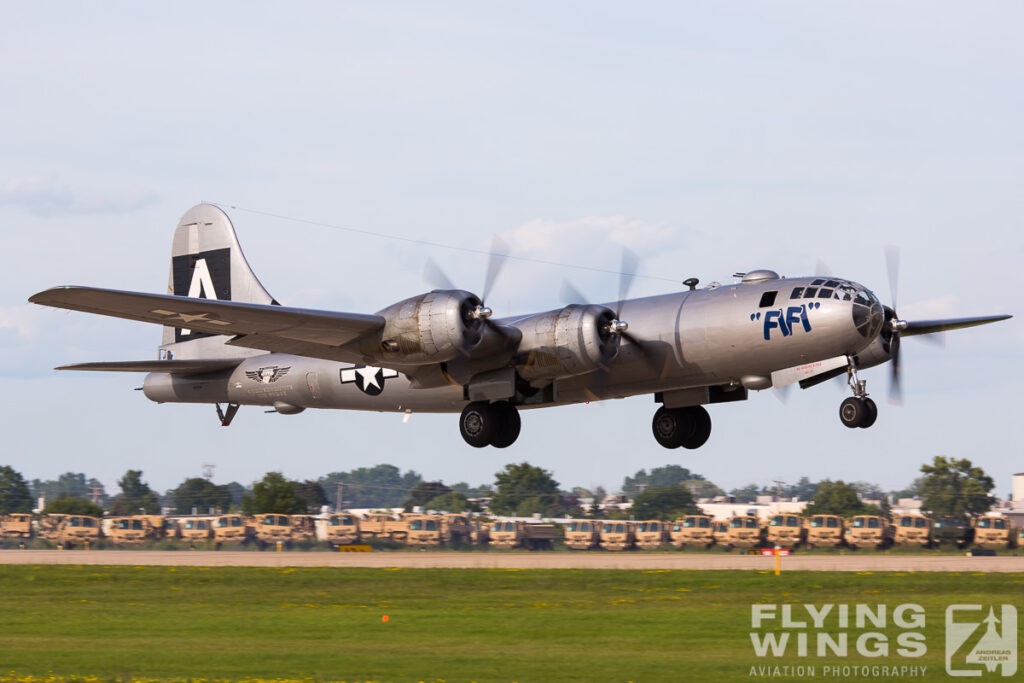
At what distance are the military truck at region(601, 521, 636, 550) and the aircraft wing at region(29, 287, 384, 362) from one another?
20.8 m

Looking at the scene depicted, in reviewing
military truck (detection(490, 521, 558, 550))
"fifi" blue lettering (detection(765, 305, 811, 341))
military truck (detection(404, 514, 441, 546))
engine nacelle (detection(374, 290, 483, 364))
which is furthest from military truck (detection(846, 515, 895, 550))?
engine nacelle (detection(374, 290, 483, 364))

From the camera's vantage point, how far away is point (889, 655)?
795 inches

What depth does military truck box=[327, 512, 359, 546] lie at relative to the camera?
53.4 metres

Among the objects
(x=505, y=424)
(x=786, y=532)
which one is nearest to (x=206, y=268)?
(x=505, y=424)

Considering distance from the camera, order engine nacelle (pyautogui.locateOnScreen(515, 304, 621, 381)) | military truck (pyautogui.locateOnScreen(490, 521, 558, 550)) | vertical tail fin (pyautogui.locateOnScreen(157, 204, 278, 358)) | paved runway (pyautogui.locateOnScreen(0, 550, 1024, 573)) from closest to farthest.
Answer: engine nacelle (pyautogui.locateOnScreen(515, 304, 621, 381)) → paved runway (pyautogui.locateOnScreen(0, 550, 1024, 573)) → vertical tail fin (pyautogui.locateOnScreen(157, 204, 278, 358)) → military truck (pyautogui.locateOnScreen(490, 521, 558, 550))

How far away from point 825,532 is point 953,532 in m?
4.73

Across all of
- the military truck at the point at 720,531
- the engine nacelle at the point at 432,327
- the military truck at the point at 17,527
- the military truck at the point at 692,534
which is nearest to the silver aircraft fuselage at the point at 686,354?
the engine nacelle at the point at 432,327

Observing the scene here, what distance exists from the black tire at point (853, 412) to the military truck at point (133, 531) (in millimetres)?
34480

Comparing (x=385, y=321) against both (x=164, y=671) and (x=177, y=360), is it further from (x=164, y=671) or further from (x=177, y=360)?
(x=164, y=671)

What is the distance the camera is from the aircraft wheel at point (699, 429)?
36.3 meters

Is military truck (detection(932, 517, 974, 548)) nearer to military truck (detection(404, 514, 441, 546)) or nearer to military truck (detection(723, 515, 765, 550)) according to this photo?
military truck (detection(723, 515, 765, 550))

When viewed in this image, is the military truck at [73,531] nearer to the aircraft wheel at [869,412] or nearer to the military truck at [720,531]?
the military truck at [720,531]

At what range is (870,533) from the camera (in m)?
47.8

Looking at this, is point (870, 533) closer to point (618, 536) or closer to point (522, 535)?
point (618, 536)
